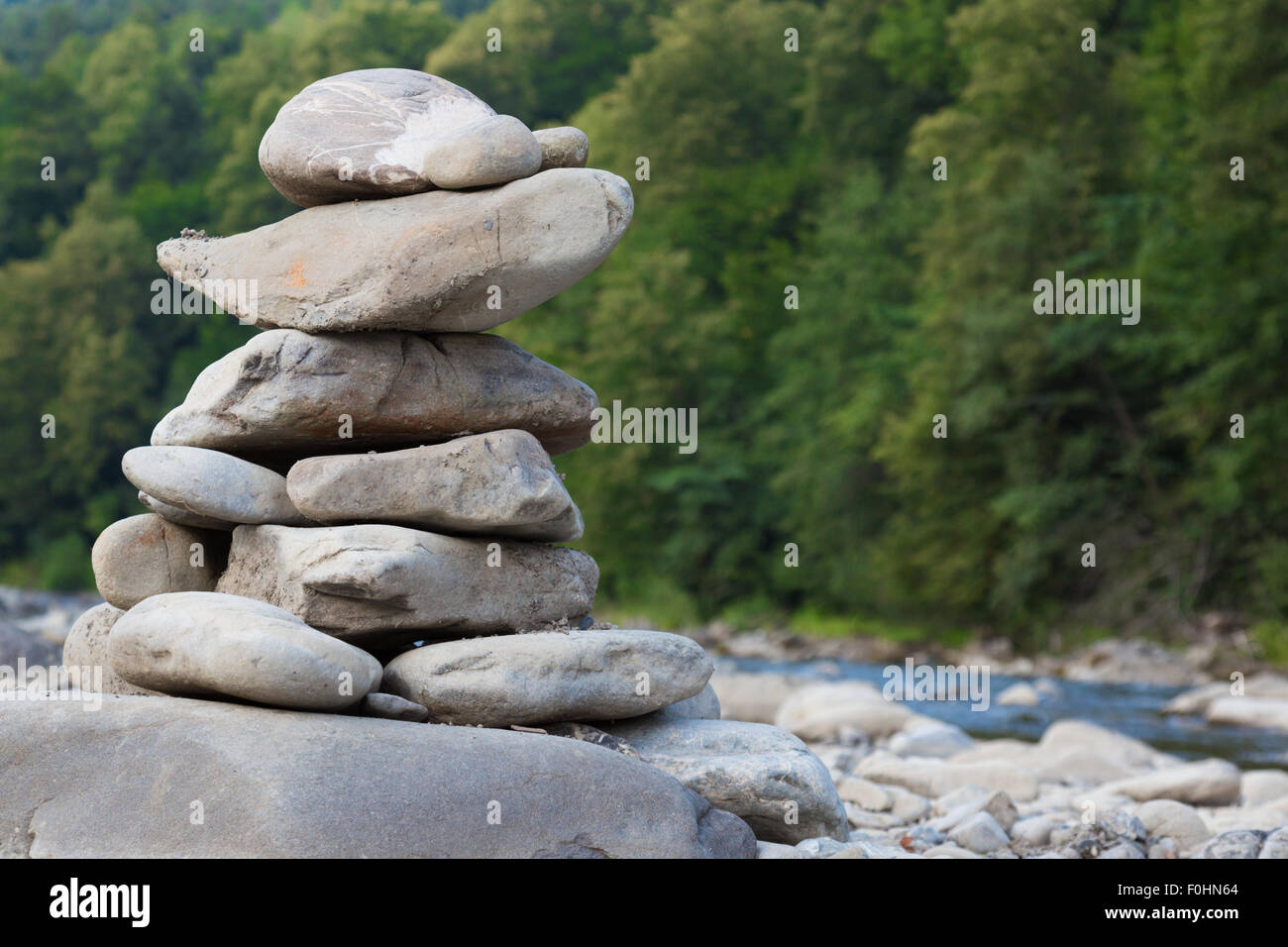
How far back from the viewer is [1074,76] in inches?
1193

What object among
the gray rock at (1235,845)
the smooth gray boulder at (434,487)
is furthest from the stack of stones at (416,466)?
the gray rock at (1235,845)

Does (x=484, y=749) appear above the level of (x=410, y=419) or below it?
below

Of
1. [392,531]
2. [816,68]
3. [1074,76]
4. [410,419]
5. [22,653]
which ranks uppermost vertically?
[816,68]

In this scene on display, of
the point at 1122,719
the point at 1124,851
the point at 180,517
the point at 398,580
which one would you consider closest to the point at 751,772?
the point at 398,580

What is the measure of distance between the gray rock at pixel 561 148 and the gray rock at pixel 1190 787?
709cm

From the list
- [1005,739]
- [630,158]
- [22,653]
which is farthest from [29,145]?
[1005,739]

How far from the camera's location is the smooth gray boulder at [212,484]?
701 cm

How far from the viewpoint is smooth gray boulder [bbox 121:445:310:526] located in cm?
701

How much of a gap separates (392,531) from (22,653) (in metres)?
8.25

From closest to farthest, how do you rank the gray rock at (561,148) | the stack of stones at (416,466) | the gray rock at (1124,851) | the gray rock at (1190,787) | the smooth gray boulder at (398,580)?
1. the smooth gray boulder at (398,580)
2. the stack of stones at (416,466)
3. the gray rock at (561,148)
4. the gray rock at (1124,851)
5. the gray rock at (1190,787)

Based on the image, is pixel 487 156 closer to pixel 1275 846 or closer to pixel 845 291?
pixel 1275 846

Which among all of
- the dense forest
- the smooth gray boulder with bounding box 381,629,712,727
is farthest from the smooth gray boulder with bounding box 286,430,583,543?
the dense forest

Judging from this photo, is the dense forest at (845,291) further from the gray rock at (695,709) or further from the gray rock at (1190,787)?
the gray rock at (1190,787)
